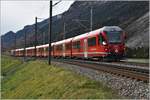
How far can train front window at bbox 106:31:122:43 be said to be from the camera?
102 feet

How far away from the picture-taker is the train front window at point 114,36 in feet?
102

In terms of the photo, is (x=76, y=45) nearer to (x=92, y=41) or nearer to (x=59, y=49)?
(x=92, y=41)

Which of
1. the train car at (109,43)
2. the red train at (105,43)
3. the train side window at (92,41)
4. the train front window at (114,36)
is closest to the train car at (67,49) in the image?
the red train at (105,43)

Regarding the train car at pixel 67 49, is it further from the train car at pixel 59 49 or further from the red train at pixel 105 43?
the red train at pixel 105 43

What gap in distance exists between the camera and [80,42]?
40.3 meters

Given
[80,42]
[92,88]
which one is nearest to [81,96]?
[92,88]

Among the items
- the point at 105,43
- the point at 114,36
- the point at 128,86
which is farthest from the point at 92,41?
the point at 128,86

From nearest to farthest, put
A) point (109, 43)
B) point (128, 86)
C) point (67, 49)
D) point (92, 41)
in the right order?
point (128, 86), point (109, 43), point (92, 41), point (67, 49)

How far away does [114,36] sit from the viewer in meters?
31.2

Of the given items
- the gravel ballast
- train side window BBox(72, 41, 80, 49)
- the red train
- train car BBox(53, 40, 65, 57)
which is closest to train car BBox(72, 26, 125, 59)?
the red train

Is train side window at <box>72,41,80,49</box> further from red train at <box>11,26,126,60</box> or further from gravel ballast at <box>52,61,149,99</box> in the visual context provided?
gravel ballast at <box>52,61,149,99</box>

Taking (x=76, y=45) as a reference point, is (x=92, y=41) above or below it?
above

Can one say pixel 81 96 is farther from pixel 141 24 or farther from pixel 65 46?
pixel 141 24

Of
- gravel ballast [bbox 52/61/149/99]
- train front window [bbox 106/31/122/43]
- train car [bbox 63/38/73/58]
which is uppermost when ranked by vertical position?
train front window [bbox 106/31/122/43]
